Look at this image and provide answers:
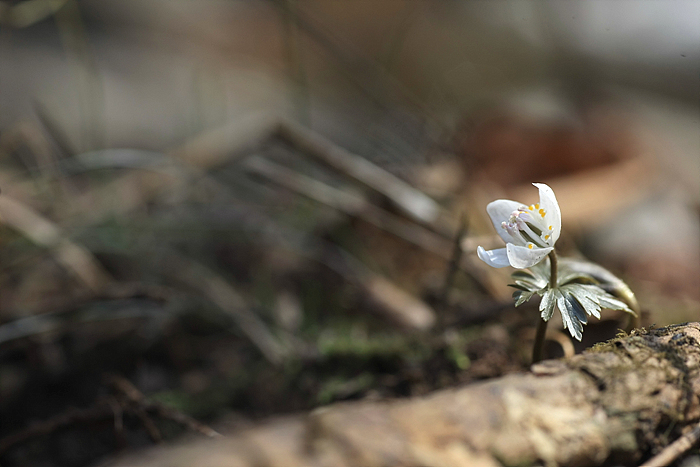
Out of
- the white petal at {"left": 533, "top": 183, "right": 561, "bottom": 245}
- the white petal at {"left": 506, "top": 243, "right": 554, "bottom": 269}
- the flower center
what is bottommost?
the white petal at {"left": 506, "top": 243, "right": 554, "bottom": 269}

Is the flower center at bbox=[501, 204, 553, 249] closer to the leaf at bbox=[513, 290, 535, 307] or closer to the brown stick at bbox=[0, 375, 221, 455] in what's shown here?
the leaf at bbox=[513, 290, 535, 307]

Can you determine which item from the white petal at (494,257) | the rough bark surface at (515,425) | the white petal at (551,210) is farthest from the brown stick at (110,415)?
the white petal at (551,210)

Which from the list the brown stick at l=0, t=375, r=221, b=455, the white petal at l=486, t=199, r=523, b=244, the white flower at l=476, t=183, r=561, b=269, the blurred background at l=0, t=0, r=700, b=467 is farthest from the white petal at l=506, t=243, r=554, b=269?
the brown stick at l=0, t=375, r=221, b=455

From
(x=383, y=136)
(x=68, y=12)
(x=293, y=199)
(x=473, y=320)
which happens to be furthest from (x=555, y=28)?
(x=68, y=12)

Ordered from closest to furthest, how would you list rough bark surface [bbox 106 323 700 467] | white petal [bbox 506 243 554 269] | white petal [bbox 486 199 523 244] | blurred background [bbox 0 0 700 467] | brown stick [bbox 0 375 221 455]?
1. rough bark surface [bbox 106 323 700 467]
2. white petal [bbox 506 243 554 269]
3. white petal [bbox 486 199 523 244]
4. brown stick [bbox 0 375 221 455]
5. blurred background [bbox 0 0 700 467]

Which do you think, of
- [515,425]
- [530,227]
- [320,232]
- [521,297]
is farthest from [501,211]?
[320,232]

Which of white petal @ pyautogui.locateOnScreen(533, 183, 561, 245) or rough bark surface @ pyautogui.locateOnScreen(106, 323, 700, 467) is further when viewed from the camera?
white petal @ pyautogui.locateOnScreen(533, 183, 561, 245)

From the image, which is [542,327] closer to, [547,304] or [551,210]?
[547,304]

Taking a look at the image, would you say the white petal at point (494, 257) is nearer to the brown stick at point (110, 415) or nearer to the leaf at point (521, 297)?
the leaf at point (521, 297)
